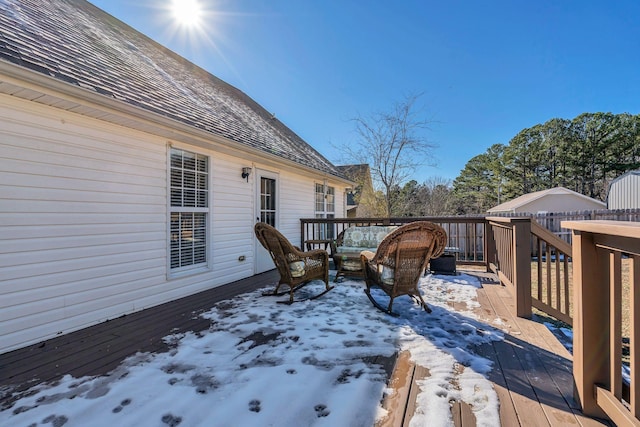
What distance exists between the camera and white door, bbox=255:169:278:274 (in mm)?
5785

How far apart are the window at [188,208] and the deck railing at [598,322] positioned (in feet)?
14.1

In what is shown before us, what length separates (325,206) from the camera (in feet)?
30.0

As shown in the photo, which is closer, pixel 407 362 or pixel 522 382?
pixel 522 382

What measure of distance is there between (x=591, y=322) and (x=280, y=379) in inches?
74.3

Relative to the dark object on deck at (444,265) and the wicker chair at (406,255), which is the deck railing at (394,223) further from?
the wicker chair at (406,255)

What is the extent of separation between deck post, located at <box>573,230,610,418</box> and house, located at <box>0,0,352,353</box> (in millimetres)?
4089

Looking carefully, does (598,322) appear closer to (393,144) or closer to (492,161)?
(393,144)

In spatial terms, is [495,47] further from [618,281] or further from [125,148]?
[125,148]

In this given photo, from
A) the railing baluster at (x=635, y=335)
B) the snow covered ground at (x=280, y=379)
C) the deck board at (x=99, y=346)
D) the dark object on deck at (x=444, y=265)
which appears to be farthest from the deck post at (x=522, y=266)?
the deck board at (x=99, y=346)

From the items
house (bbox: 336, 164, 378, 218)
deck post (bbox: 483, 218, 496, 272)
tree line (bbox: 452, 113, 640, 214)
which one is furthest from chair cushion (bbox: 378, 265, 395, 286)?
tree line (bbox: 452, 113, 640, 214)

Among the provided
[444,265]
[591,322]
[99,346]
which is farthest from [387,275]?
[99,346]

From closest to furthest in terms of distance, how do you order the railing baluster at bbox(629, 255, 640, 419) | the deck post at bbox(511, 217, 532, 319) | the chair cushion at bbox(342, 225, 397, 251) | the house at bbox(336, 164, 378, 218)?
the railing baluster at bbox(629, 255, 640, 419)
the deck post at bbox(511, 217, 532, 319)
the chair cushion at bbox(342, 225, 397, 251)
the house at bbox(336, 164, 378, 218)

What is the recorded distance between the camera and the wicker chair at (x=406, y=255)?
312 cm

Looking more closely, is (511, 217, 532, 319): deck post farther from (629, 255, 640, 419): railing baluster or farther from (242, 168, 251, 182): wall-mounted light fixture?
(242, 168, 251, 182): wall-mounted light fixture
